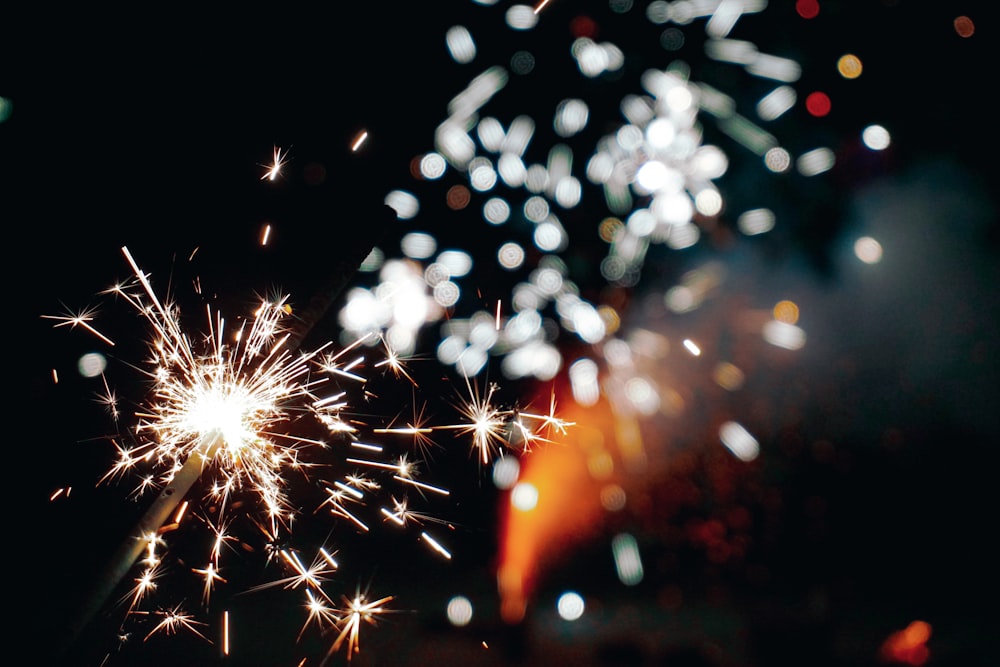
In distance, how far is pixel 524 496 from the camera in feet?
23.5

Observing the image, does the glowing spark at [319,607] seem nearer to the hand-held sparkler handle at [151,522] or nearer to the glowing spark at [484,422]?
the hand-held sparkler handle at [151,522]

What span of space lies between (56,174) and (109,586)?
3.21 meters

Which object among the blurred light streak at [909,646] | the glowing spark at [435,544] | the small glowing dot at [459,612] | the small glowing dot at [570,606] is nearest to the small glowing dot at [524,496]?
the small glowing dot at [459,612]

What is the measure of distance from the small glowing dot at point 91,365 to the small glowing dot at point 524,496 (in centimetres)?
464

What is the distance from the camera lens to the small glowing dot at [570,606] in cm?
979

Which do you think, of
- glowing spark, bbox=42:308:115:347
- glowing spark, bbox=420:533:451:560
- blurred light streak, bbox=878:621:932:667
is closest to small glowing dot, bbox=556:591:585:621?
blurred light streak, bbox=878:621:932:667

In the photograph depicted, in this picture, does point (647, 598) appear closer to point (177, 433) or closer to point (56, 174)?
point (177, 433)

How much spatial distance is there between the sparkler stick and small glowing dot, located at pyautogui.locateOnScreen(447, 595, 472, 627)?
5.28 m

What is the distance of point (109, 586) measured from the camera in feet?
12.7

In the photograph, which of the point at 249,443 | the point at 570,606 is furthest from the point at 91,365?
the point at 570,606

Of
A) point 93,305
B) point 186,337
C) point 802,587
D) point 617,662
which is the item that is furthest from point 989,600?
point 93,305

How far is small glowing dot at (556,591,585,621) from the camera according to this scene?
979 cm

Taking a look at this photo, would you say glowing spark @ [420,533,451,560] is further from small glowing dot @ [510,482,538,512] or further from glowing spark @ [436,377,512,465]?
small glowing dot @ [510,482,538,512]

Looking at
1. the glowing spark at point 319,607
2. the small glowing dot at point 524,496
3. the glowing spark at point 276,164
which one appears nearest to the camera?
the glowing spark at point 276,164
